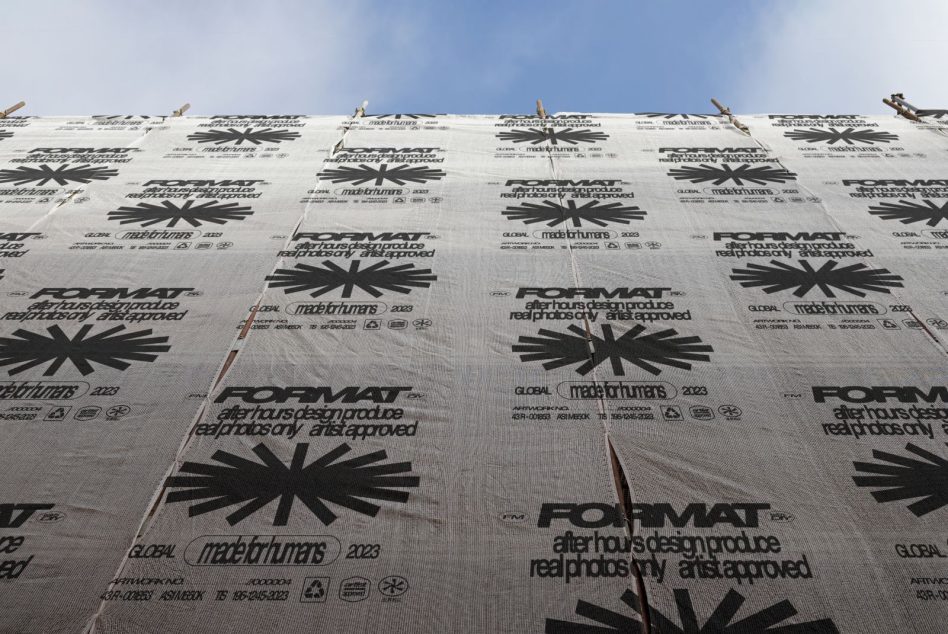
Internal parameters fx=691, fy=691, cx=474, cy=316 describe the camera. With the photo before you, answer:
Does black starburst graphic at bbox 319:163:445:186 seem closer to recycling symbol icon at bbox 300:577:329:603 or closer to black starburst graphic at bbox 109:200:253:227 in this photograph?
black starburst graphic at bbox 109:200:253:227

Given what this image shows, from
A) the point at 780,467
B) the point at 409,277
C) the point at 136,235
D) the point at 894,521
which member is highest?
the point at 136,235

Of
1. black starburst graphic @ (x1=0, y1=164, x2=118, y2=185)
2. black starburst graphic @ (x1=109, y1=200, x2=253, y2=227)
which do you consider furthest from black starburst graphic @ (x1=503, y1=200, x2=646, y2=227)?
black starburst graphic @ (x1=0, y1=164, x2=118, y2=185)

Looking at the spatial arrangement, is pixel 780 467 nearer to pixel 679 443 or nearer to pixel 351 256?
pixel 679 443

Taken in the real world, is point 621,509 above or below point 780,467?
below

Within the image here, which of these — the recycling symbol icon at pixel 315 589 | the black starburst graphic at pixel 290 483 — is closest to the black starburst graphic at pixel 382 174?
the black starburst graphic at pixel 290 483

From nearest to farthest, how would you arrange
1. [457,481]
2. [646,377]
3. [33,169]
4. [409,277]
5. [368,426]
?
[457,481] < [368,426] < [646,377] < [409,277] < [33,169]

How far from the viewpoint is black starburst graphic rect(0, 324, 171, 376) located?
2.22m

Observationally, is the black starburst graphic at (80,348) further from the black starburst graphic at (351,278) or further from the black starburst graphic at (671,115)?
the black starburst graphic at (671,115)

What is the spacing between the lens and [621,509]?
172 centimetres

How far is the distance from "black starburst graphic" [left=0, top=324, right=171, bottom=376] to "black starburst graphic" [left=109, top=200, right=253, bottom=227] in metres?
0.83

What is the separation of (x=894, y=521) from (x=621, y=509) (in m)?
0.65

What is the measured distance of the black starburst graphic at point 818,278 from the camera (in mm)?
2535

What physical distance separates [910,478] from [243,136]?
370 cm

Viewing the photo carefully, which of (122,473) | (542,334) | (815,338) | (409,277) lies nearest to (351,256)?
(409,277)
